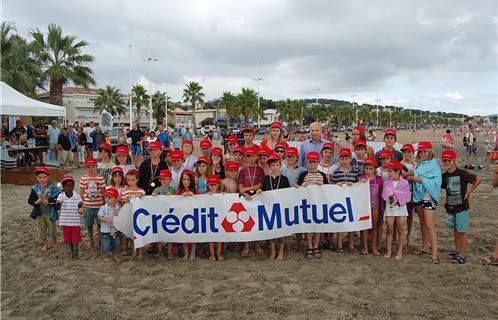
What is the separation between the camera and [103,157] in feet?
20.3

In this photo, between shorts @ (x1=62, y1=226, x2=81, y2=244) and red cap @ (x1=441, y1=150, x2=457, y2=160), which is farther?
shorts @ (x1=62, y1=226, x2=81, y2=244)

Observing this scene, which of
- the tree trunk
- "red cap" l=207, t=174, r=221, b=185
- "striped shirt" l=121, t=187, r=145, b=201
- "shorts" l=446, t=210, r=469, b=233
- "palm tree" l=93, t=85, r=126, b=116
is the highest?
"palm tree" l=93, t=85, r=126, b=116

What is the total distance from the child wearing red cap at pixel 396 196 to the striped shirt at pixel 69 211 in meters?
4.70

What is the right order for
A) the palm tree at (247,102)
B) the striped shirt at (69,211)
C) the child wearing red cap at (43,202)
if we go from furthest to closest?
the palm tree at (247,102)
the child wearing red cap at (43,202)
the striped shirt at (69,211)

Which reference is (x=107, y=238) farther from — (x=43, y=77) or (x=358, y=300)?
(x=43, y=77)

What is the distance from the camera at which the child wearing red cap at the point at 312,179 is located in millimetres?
5432

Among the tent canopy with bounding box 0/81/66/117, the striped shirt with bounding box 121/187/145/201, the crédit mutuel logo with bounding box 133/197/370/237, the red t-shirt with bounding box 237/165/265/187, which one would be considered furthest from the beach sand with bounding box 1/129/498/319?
the tent canopy with bounding box 0/81/66/117

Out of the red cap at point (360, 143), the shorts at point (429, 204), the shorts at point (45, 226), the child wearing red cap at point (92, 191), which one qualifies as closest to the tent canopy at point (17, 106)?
the shorts at point (45, 226)

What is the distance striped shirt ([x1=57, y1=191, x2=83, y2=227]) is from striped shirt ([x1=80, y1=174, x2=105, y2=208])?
0.15 meters

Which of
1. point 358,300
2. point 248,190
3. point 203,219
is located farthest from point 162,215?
point 358,300

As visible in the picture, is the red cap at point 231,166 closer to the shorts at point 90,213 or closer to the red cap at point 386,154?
the shorts at point 90,213

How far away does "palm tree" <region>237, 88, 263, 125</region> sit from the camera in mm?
69875

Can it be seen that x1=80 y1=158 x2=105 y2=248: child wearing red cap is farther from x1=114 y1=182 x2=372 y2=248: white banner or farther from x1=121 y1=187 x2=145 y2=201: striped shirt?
x1=114 y1=182 x2=372 y2=248: white banner

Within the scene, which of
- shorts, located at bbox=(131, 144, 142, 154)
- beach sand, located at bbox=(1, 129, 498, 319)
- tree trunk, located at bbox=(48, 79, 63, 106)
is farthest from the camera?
tree trunk, located at bbox=(48, 79, 63, 106)
